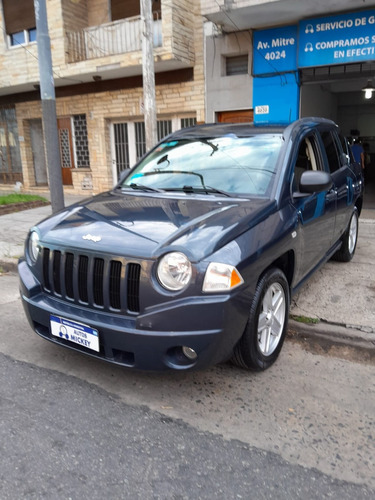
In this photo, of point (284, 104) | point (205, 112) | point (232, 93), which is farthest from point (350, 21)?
point (205, 112)

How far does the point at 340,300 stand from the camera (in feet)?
14.2

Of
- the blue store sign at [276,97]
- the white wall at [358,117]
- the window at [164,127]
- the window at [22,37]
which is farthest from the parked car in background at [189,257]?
the white wall at [358,117]

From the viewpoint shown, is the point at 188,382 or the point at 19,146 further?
the point at 19,146

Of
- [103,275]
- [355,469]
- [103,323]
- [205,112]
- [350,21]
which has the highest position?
[350,21]

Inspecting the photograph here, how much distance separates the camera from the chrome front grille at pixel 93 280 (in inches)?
101

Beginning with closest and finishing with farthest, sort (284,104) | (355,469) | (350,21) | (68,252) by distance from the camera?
1. (355,469)
2. (68,252)
3. (350,21)
4. (284,104)

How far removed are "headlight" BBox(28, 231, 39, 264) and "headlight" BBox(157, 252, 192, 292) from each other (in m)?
1.08

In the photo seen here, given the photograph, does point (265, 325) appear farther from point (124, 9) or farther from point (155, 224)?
point (124, 9)

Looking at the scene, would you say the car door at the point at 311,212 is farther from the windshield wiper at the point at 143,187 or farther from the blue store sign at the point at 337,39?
the blue store sign at the point at 337,39

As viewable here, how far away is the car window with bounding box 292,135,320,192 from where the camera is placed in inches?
141

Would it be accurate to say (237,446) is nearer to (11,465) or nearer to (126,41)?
(11,465)

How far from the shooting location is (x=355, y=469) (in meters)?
2.21

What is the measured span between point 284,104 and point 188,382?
8701 millimetres

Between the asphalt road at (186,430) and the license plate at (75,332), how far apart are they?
398 millimetres
